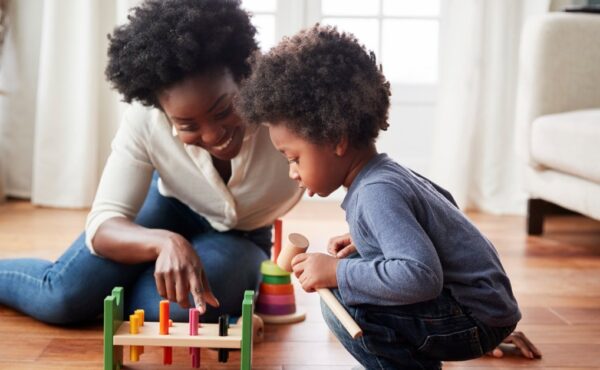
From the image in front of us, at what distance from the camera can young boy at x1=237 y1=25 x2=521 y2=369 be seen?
132 cm

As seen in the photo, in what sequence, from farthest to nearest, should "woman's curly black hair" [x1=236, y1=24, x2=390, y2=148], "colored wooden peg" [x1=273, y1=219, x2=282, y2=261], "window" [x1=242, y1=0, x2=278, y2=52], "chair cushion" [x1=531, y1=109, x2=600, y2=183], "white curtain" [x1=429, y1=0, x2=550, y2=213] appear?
"window" [x1=242, y1=0, x2=278, y2=52]
"white curtain" [x1=429, y1=0, x2=550, y2=213]
"chair cushion" [x1=531, y1=109, x2=600, y2=183]
"colored wooden peg" [x1=273, y1=219, x2=282, y2=261]
"woman's curly black hair" [x1=236, y1=24, x2=390, y2=148]

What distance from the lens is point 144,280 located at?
1834 mm

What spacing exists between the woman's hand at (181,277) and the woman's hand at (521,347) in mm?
551

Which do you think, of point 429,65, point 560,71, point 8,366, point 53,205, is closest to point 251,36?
point 8,366

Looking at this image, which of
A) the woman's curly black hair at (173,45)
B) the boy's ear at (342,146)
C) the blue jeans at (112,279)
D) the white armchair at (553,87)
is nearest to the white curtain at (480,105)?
the white armchair at (553,87)

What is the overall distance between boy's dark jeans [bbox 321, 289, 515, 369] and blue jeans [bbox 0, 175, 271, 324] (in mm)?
465

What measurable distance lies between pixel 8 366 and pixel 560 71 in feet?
6.23

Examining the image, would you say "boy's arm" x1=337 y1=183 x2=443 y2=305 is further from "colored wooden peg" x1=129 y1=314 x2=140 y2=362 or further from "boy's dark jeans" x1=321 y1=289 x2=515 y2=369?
"colored wooden peg" x1=129 y1=314 x2=140 y2=362

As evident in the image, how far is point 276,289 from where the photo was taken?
1936mm

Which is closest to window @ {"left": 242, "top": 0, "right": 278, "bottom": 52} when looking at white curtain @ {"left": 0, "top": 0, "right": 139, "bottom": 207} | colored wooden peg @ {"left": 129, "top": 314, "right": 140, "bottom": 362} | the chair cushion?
white curtain @ {"left": 0, "top": 0, "right": 139, "bottom": 207}

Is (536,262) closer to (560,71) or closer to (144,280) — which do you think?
(560,71)

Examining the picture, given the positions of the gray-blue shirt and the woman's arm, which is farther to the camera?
the woman's arm

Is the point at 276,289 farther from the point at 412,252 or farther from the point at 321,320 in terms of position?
the point at 412,252

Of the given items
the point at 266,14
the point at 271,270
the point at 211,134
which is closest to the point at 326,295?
the point at 211,134
